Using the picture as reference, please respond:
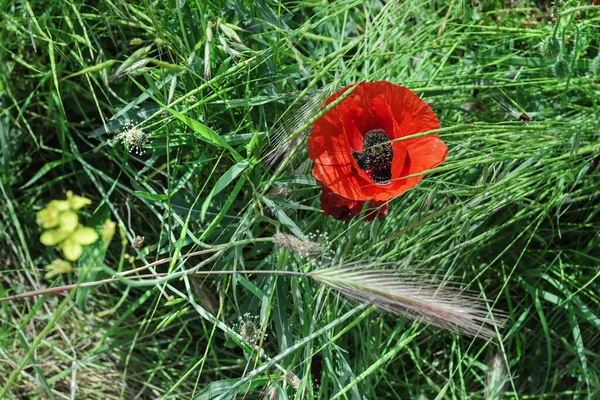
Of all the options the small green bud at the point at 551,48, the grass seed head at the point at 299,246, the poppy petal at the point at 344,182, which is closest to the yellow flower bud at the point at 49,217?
the grass seed head at the point at 299,246

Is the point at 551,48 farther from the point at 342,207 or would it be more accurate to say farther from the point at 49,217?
the point at 49,217

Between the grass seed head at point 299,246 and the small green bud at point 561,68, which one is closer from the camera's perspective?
the grass seed head at point 299,246

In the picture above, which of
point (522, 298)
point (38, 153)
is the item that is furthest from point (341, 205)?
point (38, 153)

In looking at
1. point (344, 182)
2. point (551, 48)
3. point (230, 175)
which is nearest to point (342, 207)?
point (344, 182)

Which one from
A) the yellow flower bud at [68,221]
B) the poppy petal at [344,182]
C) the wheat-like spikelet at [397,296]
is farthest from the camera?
the poppy petal at [344,182]

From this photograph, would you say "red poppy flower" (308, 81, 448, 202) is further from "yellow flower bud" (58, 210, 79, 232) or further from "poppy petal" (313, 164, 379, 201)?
"yellow flower bud" (58, 210, 79, 232)

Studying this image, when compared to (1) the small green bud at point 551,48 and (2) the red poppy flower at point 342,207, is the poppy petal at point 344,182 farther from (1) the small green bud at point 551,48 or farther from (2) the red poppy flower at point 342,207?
(1) the small green bud at point 551,48

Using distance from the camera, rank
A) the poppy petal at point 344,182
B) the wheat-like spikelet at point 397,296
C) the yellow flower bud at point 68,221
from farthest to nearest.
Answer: the poppy petal at point 344,182, the wheat-like spikelet at point 397,296, the yellow flower bud at point 68,221

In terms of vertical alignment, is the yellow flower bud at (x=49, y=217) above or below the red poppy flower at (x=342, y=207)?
above
